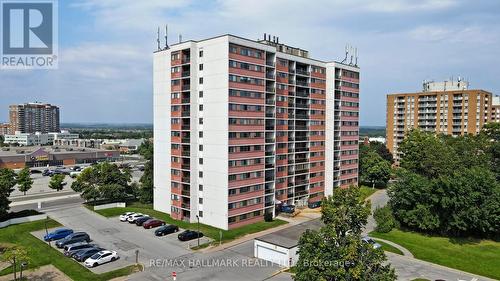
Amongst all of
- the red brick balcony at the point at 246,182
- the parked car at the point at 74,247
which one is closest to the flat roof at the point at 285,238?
the red brick balcony at the point at 246,182

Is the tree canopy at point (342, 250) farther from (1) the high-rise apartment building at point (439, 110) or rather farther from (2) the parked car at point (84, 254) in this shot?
(1) the high-rise apartment building at point (439, 110)

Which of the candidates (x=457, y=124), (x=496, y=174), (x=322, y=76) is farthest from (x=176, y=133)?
(x=457, y=124)

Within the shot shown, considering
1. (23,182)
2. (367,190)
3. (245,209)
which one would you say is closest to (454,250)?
(245,209)

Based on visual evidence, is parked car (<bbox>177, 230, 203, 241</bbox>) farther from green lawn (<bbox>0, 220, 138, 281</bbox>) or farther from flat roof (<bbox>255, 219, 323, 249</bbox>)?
flat roof (<bbox>255, 219, 323, 249</bbox>)

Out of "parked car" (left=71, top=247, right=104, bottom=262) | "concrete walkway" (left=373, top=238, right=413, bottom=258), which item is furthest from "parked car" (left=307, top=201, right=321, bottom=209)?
"parked car" (left=71, top=247, right=104, bottom=262)

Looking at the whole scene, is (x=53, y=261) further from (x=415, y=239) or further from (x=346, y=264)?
(x=415, y=239)
